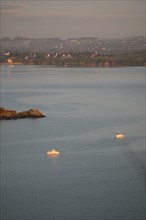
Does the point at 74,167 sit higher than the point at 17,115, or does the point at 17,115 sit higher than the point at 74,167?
the point at 17,115

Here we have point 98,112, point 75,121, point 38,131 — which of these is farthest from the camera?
point 98,112

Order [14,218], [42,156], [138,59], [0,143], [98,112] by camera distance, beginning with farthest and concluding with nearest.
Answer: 1. [138,59]
2. [98,112]
3. [0,143]
4. [42,156]
5. [14,218]

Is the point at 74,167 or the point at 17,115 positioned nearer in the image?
the point at 74,167

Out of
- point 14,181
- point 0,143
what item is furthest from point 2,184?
point 0,143

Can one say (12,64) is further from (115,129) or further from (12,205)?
(12,205)

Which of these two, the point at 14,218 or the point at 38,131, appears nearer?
the point at 14,218

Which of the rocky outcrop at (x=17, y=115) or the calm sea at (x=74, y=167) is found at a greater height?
the rocky outcrop at (x=17, y=115)

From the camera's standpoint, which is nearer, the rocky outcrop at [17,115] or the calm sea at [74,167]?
the calm sea at [74,167]

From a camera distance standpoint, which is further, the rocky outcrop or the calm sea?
the rocky outcrop

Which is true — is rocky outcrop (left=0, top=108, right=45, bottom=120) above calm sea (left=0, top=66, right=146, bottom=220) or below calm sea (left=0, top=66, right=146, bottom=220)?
above

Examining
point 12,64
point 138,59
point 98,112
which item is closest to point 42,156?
point 98,112
